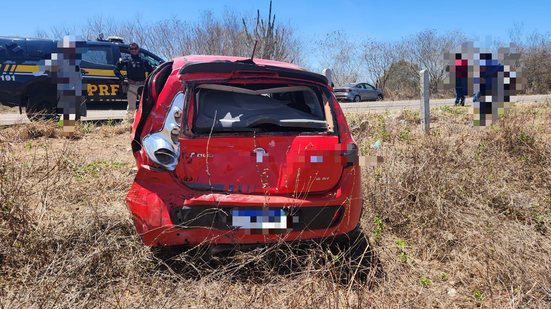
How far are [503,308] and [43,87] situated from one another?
30.5ft

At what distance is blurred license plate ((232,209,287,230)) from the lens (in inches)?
101

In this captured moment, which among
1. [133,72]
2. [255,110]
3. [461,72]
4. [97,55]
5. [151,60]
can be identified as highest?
[97,55]

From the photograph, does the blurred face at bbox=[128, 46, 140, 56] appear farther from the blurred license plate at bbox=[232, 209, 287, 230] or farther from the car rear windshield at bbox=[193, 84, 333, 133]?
the blurred license plate at bbox=[232, 209, 287, 230]

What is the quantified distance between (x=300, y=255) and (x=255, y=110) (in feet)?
3.55

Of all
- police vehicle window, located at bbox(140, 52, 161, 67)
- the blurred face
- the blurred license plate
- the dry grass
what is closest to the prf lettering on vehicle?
police vehicle window, located at bbox(140, 52, 161, 67)

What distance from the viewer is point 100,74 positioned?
32.6 feet

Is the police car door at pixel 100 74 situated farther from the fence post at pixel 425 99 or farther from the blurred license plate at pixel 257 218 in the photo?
the blurred license plate at pixel 257 218

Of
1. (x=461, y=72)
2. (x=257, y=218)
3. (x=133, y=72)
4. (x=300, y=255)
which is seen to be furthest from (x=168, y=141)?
(x=133, y=72)

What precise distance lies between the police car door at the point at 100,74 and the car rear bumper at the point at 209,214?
319 inches

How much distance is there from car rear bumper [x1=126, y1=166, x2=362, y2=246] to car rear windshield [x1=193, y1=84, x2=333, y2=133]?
0.47m

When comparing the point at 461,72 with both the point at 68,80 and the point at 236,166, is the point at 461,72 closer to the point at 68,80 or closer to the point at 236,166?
the point at 236,166

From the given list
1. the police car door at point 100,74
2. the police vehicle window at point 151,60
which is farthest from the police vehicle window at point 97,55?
the police vehicle window at point 151,60

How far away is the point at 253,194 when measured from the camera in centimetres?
261

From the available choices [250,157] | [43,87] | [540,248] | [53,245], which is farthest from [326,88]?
[43,87]
